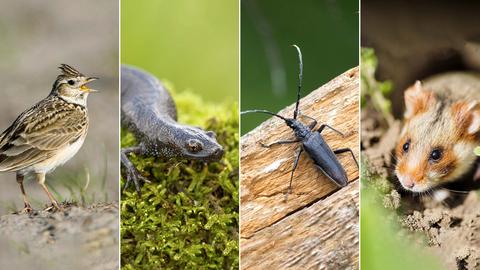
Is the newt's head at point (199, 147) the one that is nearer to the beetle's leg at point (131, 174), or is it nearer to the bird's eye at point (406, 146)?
the beetle's leg at point (131, 174)

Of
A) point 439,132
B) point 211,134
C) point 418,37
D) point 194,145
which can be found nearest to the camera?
point 194,145

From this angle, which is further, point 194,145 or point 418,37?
point 418,37

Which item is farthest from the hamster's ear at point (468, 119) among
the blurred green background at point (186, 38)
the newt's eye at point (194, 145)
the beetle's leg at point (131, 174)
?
the beetle's leg at point (131, 174)

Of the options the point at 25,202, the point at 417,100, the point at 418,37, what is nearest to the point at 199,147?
the point at 25,202

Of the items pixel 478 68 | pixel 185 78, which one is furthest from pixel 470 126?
pixel 185 78

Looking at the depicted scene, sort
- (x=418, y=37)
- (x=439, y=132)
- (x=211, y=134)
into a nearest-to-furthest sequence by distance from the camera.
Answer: (x=211, y=134), (x=439, y=132), (x=418, y=37)

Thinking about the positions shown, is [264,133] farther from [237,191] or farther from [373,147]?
Answer: [373,147]

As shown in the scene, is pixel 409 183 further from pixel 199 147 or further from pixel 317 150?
pixel 199 147
